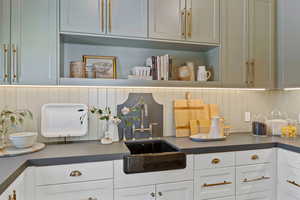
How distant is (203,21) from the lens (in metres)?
1.85

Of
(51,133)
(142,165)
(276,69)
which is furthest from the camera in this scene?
(276,69)

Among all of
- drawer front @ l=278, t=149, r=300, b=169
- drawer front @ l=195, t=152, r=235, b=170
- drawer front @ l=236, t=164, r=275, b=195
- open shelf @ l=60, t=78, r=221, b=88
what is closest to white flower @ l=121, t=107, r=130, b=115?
open shelf @ l=60, t=78, r=221, b=88

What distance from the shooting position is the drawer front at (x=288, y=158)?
5.23ft

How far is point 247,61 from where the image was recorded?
1.97 m

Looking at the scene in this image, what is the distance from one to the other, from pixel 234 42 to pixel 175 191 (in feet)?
4.85

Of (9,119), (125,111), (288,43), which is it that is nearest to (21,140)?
(9,119)

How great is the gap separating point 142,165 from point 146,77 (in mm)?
775

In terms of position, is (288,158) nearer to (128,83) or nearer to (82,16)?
(128,83)

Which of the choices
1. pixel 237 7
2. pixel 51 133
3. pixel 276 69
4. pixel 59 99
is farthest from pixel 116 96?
pixel 276 69

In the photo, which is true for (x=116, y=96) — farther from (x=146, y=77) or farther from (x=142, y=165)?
(x=142, y=165)

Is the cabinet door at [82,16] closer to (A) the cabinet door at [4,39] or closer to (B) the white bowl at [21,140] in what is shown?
(A) the cabinet door at [4,39]

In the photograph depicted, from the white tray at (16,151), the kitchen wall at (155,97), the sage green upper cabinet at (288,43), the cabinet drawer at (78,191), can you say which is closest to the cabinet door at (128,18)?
the kitchen wall at (155,97)

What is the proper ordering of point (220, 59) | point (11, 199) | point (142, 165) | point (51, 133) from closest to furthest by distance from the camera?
point (11, 199) → point (142, 165) → point (51, 133) → point (220, 59)

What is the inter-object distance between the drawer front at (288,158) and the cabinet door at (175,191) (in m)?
0.86
